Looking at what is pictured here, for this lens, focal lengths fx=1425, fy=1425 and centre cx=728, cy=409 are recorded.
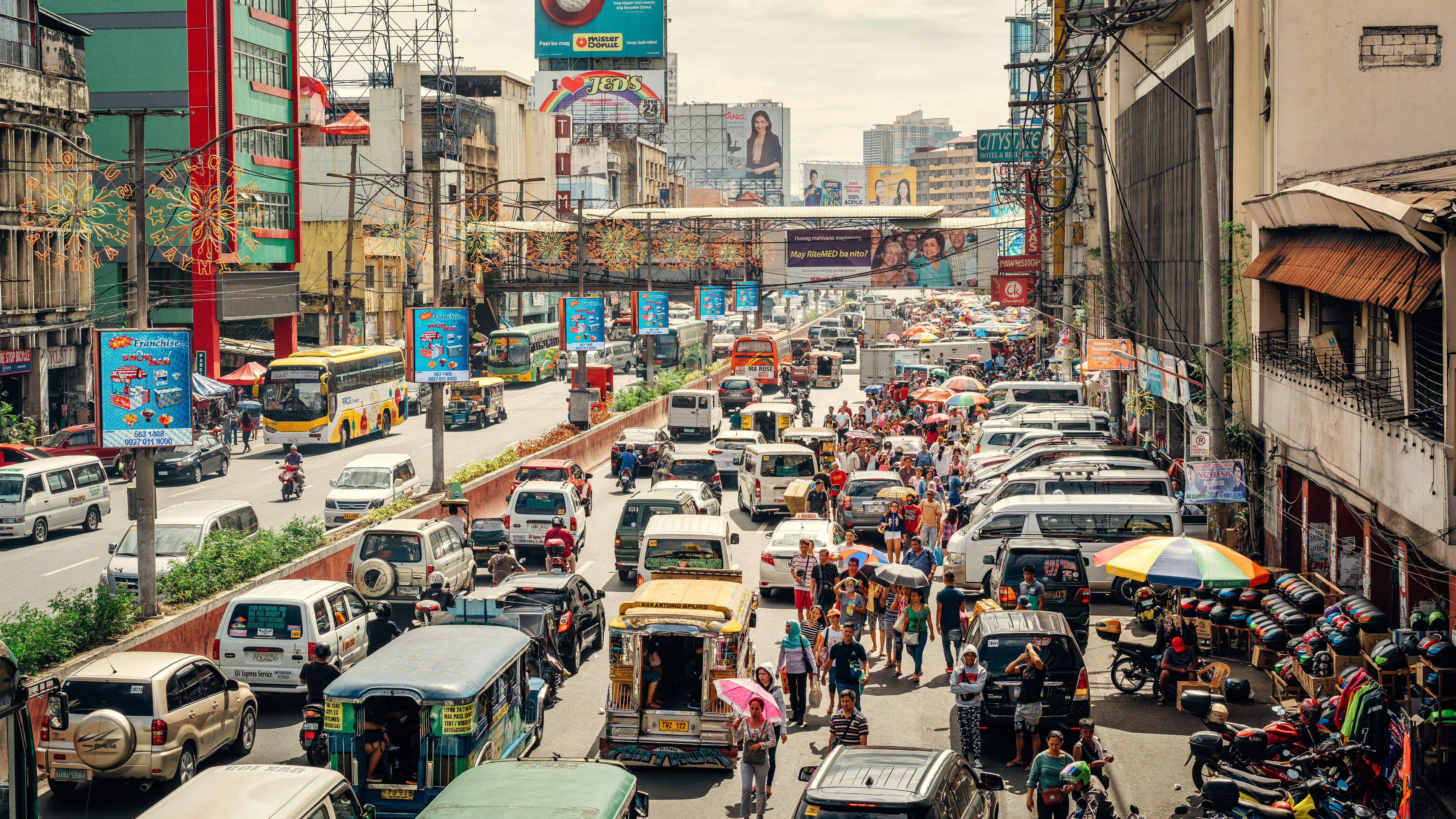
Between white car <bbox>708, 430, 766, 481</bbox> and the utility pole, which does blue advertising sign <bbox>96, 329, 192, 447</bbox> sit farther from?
white car <bbox>708, 430, 766, 481</bbox>

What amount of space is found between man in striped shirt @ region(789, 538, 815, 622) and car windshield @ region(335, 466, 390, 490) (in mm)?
13780

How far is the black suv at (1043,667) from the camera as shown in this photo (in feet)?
→ 53.6

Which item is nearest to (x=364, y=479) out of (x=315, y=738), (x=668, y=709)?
(x=315, y=738)

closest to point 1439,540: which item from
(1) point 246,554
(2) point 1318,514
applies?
(2) point 1318,514

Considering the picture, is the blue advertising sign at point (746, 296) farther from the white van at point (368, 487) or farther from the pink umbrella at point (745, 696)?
the pink umbrella at point (745, 696)

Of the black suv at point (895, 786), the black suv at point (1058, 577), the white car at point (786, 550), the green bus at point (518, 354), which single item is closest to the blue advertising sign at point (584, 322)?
the white car at point (786, 550)

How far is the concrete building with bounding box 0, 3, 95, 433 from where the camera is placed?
158 ft

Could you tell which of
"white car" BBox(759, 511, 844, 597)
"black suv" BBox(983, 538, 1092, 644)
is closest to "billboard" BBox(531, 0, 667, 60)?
"white car" BBox(759, 511, 844, 597)

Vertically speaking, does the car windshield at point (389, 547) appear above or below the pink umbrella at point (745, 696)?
above

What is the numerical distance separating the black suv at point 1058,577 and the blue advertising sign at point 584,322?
1123 inches

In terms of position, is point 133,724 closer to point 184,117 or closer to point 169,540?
point 169,540

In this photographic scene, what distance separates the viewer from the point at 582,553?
103ft

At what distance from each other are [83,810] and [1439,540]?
13892mm

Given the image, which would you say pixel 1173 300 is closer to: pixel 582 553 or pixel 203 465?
pixel 582 553
